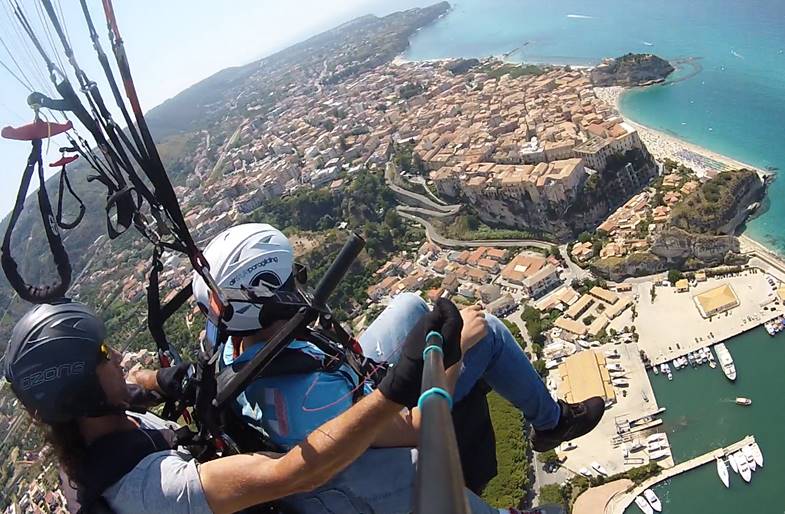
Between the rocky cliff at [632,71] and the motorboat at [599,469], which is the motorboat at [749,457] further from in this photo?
the rocky cliff at [632,71]

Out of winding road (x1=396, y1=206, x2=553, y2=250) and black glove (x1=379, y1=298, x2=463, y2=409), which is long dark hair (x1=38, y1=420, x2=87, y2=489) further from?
winding road (x1=396, y1=206, x2=553, y2=250)

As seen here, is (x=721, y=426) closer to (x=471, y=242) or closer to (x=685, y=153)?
(x=471, y=242)

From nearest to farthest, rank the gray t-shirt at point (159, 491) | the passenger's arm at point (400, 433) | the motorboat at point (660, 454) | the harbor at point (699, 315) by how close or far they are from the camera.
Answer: the gray t-shirt at point (159, 491) < the passenger's arm at point (400, 433) < the motorboat at point (660, 454) < the harbor at point (699, 315)

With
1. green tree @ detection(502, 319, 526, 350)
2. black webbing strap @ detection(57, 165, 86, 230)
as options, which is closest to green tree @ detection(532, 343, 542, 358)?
green tree @ detection(502, 319, 526, 350)

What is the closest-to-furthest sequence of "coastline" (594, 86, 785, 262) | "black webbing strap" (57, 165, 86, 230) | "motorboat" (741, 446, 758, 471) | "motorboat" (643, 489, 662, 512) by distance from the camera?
"black webbing strap" (57, 165, 86, 230), "motorboat" (643, 489, 662, 512), "motorboat" (741, 446, 758, 471), "coastline" (594, 86, 785, 262)

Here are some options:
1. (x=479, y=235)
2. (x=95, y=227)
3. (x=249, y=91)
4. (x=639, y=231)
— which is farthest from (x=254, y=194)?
(x=249, y=91)

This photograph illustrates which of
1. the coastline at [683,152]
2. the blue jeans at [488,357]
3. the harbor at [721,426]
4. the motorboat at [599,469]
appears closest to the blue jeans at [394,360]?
the blue jeans at [488,357]
